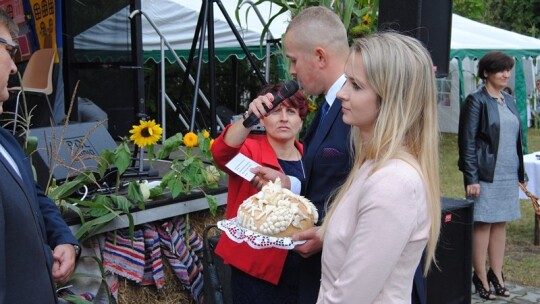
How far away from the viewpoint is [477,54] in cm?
1362

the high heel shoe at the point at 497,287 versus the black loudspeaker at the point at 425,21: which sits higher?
the black loudspeaker at the point at 425,21

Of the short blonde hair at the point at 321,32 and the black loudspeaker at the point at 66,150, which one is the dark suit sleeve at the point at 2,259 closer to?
the short blonde hair at the point at 321,32

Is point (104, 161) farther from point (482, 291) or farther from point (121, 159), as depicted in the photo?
point (482, 291)

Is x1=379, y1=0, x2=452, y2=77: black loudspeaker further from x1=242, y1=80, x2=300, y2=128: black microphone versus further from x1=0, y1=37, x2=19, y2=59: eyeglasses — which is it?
x1=0, y1=37, x2=19, y2=59: eyeglasses

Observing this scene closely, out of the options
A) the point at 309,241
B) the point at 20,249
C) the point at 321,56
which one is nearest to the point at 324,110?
the point at 321,56

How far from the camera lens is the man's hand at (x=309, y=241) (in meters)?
2.41

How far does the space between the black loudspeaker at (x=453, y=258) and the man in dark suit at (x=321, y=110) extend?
143 centimetres

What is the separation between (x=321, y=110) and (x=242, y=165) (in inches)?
18.0

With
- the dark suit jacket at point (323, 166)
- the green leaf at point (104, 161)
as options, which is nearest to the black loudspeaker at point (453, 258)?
the dark suit jacket at point (323, 166)

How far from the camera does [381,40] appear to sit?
1.97 meters

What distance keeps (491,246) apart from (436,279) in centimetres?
Answer: 208

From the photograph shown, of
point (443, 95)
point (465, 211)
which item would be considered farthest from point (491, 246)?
point (443, 95)

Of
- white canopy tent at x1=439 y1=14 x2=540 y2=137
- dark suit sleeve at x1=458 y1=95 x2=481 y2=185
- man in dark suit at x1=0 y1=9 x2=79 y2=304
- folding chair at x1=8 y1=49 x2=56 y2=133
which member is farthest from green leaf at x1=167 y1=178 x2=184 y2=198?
white canopy tent at x1=439 y1=14 x2=540 y2=137

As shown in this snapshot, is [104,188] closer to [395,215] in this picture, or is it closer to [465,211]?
[465,211]
